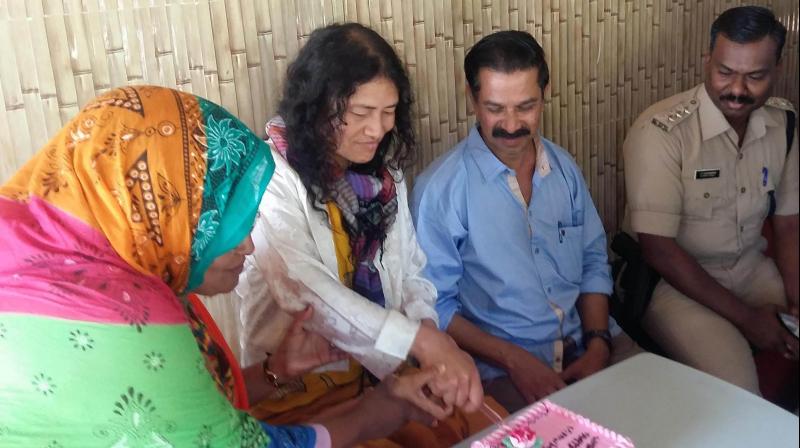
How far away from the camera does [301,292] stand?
4.61ft

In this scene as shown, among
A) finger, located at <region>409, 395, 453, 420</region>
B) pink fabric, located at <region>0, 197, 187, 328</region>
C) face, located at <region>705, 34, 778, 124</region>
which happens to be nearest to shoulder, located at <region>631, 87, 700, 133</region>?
face, located at <region>705, 34, 778, 124</region>

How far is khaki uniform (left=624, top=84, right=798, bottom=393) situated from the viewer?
5.71 feet

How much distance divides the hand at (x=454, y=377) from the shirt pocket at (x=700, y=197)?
879 mm

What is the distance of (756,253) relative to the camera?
1.67m

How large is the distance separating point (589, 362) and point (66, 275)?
1.27 m

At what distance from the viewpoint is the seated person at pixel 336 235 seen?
4.54 ft

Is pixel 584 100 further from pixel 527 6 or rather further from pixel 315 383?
pixel 315 383

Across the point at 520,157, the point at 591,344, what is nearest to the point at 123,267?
the point at 520,157

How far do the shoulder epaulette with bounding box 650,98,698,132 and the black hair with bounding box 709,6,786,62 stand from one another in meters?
0.20

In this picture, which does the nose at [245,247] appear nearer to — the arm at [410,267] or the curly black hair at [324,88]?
the curly black hair at [324,88]

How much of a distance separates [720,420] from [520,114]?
2.70 feet

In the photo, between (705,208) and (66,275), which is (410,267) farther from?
(66,275)

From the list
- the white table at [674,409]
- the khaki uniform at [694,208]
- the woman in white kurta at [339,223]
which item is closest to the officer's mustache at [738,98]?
the khaki uniform at [694,208]

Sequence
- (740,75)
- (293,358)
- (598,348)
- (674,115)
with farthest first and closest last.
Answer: (674,115) → (598,348) → (740,75) → (293,358)
